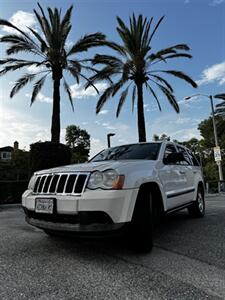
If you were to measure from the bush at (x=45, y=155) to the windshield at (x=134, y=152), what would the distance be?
8.89m

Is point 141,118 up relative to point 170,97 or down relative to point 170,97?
down

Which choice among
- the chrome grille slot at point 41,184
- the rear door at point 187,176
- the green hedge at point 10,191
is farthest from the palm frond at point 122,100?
the chrome grille slot at point 41,184

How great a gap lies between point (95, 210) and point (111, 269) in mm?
682

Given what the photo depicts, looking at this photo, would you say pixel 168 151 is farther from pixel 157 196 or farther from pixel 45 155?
pixel 45 155

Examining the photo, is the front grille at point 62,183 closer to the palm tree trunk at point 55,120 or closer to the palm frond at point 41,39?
the palm tree trunk at point 55,120

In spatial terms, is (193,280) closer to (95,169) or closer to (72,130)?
(95,169)

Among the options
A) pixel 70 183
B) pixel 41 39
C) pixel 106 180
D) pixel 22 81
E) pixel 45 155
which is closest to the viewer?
pixel 106 180

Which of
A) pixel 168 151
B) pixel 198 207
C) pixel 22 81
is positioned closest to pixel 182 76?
pixel 22 81

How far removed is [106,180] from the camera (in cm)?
334

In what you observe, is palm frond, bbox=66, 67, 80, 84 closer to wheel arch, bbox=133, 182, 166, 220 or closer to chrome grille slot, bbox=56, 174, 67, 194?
wheel arch, bbox=133, 182, 166, 220

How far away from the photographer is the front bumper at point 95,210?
3.16 metres

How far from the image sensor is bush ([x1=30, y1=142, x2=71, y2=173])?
1384cm

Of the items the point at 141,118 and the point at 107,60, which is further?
the point at 107,60

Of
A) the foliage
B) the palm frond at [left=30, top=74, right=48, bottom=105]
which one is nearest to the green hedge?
the palm frond at [left=30, top=74, right=48, bottom=105]
